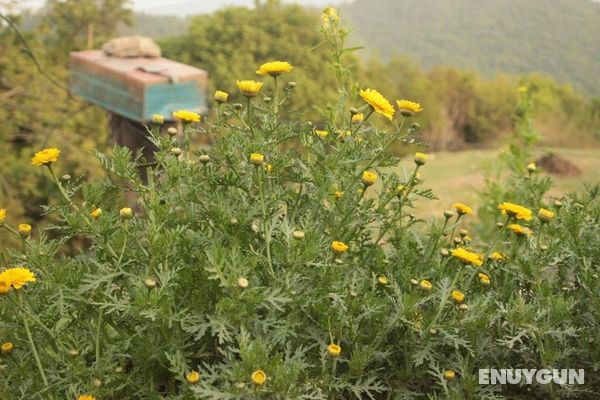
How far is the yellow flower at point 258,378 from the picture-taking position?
902 millimetres

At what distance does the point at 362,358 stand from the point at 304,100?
1886 cm

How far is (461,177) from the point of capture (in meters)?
15.3

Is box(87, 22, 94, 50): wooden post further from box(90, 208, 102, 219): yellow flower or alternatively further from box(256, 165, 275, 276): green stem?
box(256, 165, 275, 276): green stem

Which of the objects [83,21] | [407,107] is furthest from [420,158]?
[83,21]

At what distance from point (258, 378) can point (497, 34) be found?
171ft

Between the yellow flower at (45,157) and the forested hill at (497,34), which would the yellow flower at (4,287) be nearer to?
the yellow flower at (45,157)

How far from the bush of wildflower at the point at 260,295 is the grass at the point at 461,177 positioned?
922 centimetres

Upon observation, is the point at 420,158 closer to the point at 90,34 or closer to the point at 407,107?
the point at 407,107

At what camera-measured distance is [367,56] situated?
27.8 meters

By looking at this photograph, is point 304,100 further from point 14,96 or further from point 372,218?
point 372,218

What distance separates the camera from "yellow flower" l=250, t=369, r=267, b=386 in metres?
0.90

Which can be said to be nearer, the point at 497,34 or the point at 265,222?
the point at 265,222

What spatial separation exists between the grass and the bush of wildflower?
922cm

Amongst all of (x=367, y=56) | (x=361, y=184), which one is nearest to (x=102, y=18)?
(x=367, y=56)
